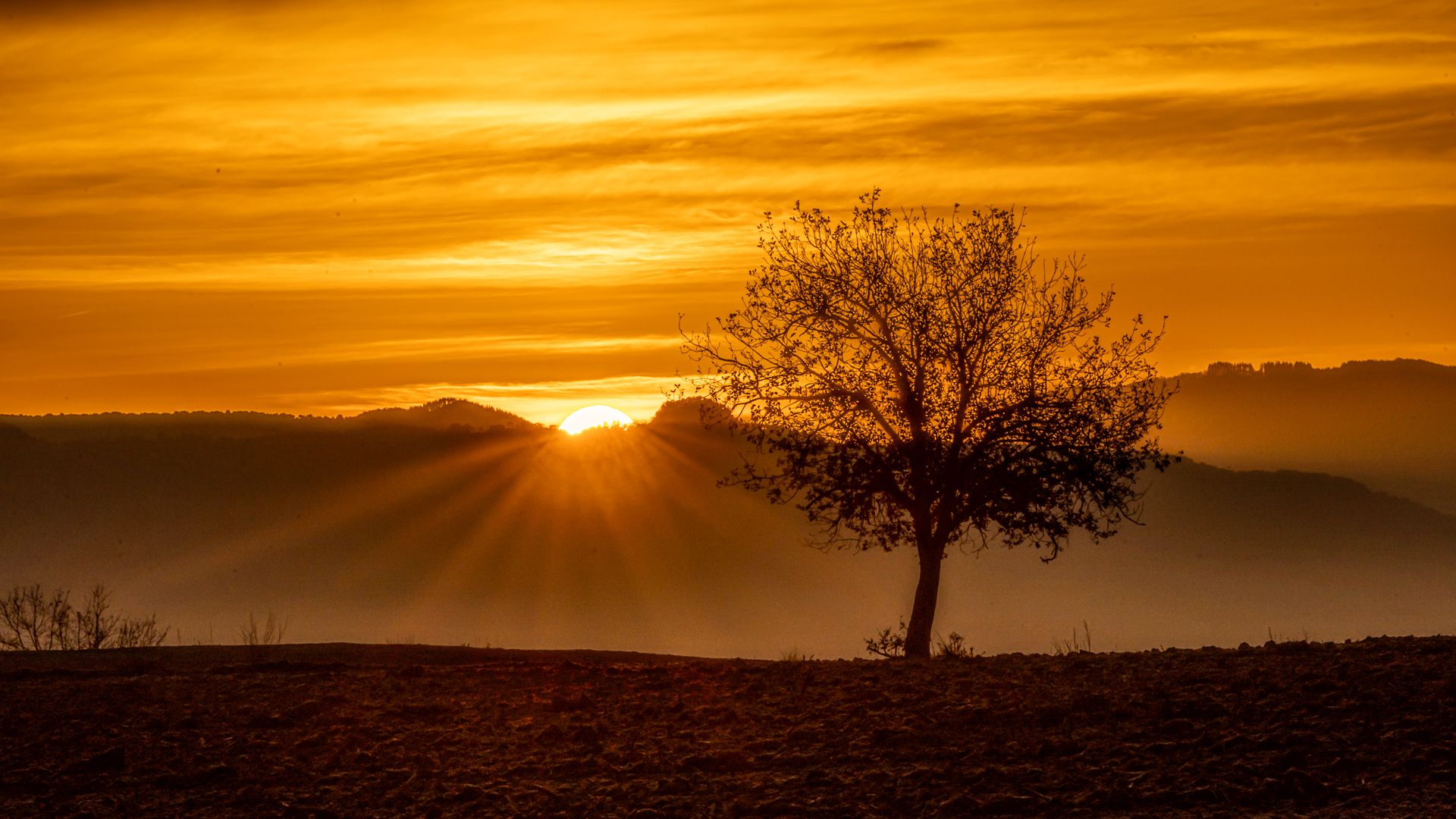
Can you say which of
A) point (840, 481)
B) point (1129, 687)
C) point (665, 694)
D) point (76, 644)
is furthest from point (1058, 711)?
point (76, 644)

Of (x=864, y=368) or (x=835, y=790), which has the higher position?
(x=864, y=368)

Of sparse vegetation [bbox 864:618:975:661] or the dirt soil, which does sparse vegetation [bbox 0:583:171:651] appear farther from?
sparse vegetation [bbox 864:618:975:661]

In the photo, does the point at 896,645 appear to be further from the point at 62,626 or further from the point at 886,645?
the point at 62,626

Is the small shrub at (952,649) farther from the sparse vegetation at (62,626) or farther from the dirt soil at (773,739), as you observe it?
the sparse vegetation at (62,626)

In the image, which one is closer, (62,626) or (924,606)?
(924,606)

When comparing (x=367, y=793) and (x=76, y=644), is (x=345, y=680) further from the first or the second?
(x=76, y=644)

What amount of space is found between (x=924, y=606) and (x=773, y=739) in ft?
32.8

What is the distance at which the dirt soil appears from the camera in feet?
40.6

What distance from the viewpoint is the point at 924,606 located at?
78.4 feet

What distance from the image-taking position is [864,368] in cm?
2519

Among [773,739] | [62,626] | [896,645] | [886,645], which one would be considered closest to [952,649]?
[896,645]

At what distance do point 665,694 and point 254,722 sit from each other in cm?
423

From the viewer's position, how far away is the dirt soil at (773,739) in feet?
40.6

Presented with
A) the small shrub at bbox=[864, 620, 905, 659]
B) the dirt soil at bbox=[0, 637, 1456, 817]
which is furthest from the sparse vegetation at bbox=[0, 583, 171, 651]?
the small shrub at bbox=[864, 620, 905, 659]
